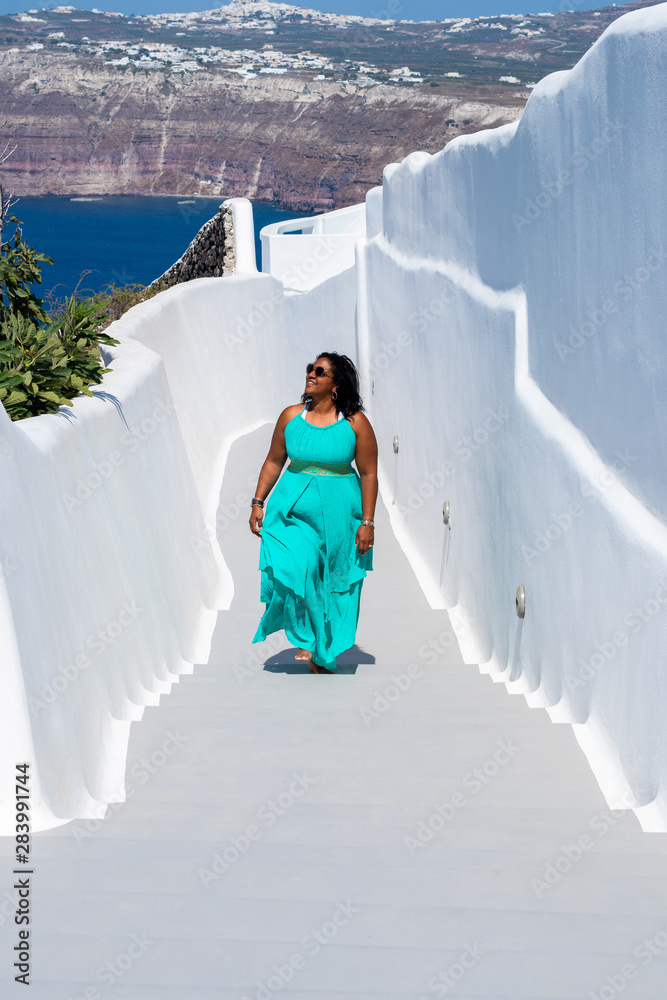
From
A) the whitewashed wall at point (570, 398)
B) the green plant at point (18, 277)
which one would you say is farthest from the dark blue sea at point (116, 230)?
the whitewashed wall at point (570, 398)

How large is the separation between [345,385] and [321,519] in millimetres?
658

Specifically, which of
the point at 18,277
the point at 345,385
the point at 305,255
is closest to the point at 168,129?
the point at 305,255

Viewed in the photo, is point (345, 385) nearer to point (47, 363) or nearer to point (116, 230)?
point (47, 363)

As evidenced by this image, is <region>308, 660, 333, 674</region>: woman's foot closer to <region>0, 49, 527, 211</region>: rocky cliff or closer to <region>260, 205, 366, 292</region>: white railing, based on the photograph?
<region>260, 205, 366, 292</region>: white railing

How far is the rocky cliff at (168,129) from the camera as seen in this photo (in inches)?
4631

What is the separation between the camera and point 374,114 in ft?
355

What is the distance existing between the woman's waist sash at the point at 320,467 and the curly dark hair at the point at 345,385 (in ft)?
0.80

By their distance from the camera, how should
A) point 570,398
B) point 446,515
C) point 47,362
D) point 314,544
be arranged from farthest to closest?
point 446,515 < point 314,544 < point 47,362 < point 570,398

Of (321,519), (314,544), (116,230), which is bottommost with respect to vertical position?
(116,230)

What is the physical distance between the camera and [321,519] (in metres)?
5.32

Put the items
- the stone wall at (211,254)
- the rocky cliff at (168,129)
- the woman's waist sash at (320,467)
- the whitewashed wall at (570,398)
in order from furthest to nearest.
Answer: the rocky cliff at (168,129) < the stone wall at (211,254) < the woman's waist sash at (320,467) < the whitewashed wall at (570,398)

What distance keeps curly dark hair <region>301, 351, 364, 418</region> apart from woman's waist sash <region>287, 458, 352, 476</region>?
9.6 inches

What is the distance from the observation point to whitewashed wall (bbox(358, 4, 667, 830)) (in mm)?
3422

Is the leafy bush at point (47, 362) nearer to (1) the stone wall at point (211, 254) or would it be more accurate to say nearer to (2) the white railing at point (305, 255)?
(1) the stone wall at point (211, 254)
